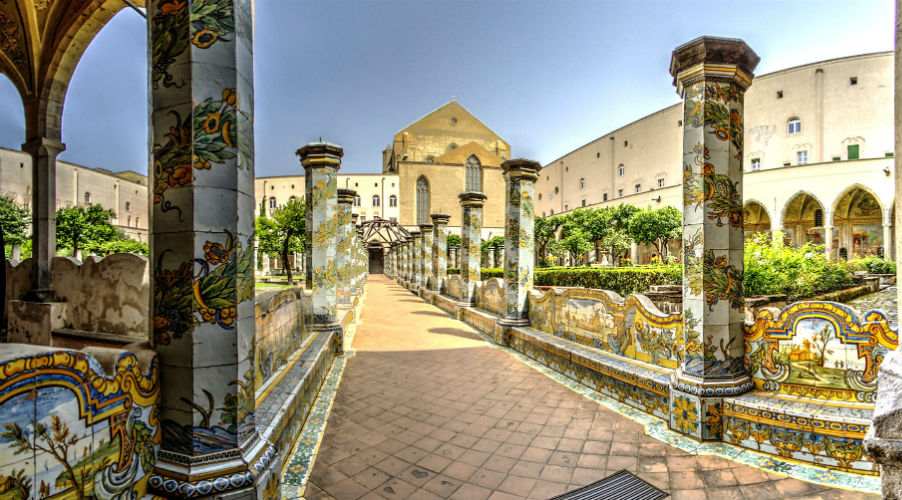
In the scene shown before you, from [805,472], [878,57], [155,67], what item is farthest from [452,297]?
[878,57]

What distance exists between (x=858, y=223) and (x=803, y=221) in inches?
121

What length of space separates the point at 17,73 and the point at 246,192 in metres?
7.47

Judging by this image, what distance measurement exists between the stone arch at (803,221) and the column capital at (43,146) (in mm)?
39672

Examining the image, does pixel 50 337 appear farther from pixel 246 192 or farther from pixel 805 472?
pixel 805 472

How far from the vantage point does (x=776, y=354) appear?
3570mm

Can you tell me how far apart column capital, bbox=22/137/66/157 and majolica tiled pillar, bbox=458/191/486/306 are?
815 cm

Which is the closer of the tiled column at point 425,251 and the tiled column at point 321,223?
the tiled column at point 321,223

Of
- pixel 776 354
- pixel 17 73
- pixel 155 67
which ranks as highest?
pixel 17 73

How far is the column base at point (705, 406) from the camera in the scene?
11.6 feet

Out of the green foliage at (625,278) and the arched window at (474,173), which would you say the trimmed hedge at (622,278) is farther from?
the arched window at (474,173)

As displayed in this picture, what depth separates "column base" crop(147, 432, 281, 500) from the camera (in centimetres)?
205

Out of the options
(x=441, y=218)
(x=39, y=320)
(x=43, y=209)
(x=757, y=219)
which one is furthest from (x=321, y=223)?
(x=757, y=219)

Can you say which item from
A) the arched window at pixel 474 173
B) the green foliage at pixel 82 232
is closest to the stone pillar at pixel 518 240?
the green foliage at pixel 82 232

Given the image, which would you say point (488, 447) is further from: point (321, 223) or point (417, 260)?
point (417, 260)
